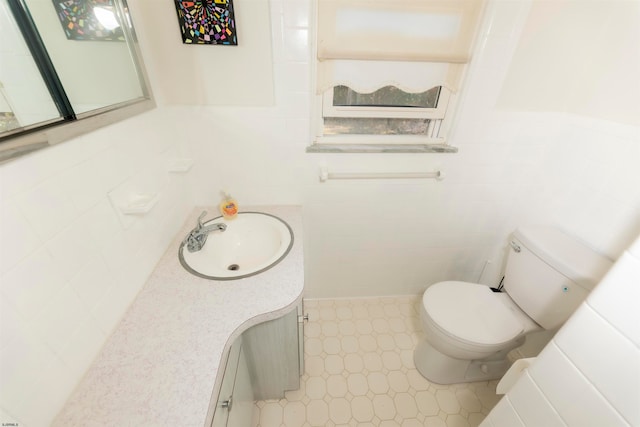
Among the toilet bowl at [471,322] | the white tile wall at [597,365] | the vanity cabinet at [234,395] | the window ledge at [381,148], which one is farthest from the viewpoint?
the window ledge at [381,148]

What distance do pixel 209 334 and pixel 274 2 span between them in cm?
114

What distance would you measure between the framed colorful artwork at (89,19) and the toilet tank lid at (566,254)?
178 centimetres

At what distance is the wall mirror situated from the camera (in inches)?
20.2

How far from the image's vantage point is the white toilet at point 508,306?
1.05 m

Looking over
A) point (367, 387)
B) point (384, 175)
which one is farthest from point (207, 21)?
point (367, 387)

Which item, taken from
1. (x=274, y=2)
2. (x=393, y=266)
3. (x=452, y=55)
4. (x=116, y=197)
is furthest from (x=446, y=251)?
(x=116, y=197)

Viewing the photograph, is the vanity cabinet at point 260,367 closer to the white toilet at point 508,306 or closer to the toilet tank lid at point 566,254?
the white toilet at point 508,306

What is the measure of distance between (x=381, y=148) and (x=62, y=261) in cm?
119

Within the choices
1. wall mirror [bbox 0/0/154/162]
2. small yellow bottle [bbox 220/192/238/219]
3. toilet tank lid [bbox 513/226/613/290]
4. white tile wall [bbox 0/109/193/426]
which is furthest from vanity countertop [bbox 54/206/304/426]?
toilet tank lid [bbox 513/226/613/290]

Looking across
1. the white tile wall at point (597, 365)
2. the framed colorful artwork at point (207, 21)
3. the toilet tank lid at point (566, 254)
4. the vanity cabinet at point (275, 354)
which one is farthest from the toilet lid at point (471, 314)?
the framed colorful artwork at point (207, 21)

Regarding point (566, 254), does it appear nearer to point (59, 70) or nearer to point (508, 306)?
point (508, 306)

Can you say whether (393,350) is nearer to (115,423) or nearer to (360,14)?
(115,423)

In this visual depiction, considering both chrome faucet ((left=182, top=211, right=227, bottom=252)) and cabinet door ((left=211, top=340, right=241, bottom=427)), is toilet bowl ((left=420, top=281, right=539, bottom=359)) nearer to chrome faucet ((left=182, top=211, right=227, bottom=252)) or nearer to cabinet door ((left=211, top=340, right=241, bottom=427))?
cabinet door ((left=211, top=340, right=241, bottom=427))

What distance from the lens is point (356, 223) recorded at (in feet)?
4.87
